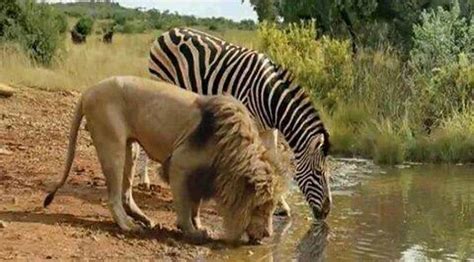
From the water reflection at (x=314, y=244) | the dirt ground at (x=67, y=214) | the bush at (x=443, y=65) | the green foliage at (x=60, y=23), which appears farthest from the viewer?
the green foliage at (x=60, y=23)

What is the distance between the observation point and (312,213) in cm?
977

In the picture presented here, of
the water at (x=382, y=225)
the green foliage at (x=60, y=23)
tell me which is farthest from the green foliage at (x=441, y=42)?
the green foliage at (x=60, y=23)

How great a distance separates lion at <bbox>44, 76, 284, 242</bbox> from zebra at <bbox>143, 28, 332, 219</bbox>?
0.60m

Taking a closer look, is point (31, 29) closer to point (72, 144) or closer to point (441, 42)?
point (441, 42)

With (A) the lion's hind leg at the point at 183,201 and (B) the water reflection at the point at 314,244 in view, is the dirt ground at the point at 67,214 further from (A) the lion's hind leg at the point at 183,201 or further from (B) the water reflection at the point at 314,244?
(B) the water reflection at the point at 314,244

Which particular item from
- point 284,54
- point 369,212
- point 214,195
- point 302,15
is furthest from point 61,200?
point 302,15

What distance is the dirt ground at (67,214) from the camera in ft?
24.6

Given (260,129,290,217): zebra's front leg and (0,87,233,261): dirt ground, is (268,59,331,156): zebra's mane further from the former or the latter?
(0,87,233,261): dirt ground

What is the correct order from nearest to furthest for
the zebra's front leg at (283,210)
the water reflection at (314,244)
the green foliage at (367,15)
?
the water reflection at (314,244), the zebra's front leg at (283,210), the green foliage at (367,15)

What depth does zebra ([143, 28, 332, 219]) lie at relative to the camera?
956 cm

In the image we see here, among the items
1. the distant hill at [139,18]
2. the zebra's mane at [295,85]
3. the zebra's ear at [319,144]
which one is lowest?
the distant hill at [139,18]

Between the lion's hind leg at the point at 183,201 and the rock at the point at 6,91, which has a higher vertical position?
the lion's hind leg at the point at 183,201

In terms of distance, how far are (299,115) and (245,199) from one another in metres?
2.03

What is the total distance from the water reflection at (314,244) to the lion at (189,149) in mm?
361
